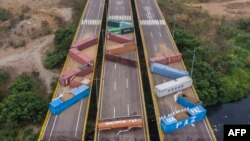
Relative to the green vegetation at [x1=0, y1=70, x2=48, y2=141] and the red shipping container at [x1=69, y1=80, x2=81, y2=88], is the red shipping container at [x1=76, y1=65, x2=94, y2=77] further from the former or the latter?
the green vegetation at [x1=0, y1=70, x2=48, y2=141]

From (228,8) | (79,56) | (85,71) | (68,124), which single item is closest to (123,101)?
(68,124)

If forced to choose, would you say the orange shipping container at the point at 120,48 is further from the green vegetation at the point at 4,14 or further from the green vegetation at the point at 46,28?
the green vegetation at the point at 4,14

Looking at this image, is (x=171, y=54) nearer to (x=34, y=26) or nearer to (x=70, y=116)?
(x=70, y=116)

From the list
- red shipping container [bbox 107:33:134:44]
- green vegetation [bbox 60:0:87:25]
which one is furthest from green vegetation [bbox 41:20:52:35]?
red shipping container [bbox 107:33:134:44]

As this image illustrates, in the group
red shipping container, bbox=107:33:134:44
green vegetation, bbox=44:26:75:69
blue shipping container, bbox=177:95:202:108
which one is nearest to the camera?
blue shipping container, bbox=177:95:202:108

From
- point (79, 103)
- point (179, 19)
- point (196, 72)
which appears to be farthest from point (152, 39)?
point (79, 103)

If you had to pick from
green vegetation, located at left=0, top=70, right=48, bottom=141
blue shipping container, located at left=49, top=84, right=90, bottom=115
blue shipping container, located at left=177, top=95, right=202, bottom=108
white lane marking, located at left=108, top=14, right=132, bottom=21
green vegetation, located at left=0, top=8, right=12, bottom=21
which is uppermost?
green vegetation, located at left=0, top=8, right=12, bottom=21

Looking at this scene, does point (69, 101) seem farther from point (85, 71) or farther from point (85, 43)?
point (85, 43)
